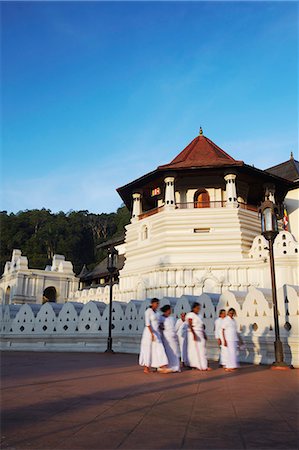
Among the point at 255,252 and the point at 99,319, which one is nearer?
the point at 99,319

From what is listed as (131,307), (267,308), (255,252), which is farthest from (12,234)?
(267,308)

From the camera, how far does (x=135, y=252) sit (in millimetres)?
24906

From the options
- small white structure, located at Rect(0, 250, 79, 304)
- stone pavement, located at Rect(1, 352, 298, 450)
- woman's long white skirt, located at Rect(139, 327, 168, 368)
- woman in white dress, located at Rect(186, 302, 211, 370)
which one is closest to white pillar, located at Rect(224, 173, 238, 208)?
woman in white dress, located at Rect(186, 302, 211, 370)

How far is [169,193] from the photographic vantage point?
23.1 metres

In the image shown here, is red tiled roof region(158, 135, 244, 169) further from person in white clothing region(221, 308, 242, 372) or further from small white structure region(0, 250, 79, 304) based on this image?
small white structure region(0, 250, 79, 304)

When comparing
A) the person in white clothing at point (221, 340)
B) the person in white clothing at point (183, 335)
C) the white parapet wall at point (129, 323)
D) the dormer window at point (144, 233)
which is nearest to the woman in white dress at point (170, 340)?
the person in white clothing at point (183, 335)

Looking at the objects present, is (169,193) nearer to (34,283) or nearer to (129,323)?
(129,323)

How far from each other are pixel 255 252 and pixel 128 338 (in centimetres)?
1035

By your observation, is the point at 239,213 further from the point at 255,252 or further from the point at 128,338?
the point at 128,338

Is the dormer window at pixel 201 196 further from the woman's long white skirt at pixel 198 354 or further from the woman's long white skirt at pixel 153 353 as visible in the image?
the woman's long white skirt at pixel 153 353

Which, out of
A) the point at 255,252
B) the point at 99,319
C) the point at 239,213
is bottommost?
the point at 99,319

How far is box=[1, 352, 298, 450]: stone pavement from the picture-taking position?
3072 millimetres

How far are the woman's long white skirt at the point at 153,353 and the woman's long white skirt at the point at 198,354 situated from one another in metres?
0.74

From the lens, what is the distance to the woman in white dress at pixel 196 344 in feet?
26.0
